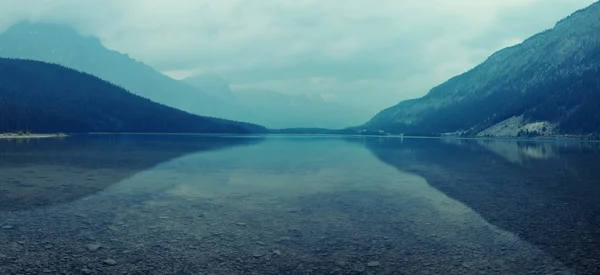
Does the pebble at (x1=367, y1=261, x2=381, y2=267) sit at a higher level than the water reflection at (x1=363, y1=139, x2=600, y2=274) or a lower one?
lower

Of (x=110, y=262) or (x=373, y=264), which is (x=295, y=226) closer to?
(x=373, y=264)

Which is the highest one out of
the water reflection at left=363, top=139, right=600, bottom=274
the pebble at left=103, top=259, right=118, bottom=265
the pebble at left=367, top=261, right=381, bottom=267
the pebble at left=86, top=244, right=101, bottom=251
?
the water reflection at left=363, top=139, right=600, bottom=274

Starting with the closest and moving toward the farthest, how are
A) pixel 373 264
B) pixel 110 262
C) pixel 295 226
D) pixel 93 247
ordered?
pixel 110 262 < pixel 373 264 < pixel 93 247 < pixel 295 226

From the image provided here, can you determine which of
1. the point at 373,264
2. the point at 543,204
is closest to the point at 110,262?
the point at 373,264

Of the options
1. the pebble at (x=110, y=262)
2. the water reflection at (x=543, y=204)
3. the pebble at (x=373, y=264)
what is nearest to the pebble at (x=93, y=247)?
the pebble at (x=110, y=262)

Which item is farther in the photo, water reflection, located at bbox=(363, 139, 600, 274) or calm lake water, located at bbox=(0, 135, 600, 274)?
water reflection, located at bbox=(363, 139, 600, 274)

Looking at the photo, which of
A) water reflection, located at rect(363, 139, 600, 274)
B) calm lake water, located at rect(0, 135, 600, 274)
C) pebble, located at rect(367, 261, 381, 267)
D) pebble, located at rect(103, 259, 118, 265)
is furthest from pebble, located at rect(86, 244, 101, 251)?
water reflection, located at rect(363, 139, 600, 274)

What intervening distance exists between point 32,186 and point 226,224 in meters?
31.7

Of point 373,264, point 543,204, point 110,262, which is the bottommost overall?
point 373,264

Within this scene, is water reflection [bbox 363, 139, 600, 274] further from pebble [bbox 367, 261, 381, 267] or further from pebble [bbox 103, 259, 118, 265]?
pebble [bbox 103, 259, 118, 265]

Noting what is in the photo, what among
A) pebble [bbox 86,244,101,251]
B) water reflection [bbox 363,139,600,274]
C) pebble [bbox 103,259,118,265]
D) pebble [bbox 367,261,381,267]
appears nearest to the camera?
pebble [bbox 103,259,118,265]

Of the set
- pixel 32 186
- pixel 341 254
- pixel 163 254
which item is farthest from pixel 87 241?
pixel 32 186

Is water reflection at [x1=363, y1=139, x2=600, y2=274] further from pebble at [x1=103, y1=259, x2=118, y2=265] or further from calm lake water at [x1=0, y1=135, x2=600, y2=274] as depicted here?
pebble at [x1=103, y1=259, x2=118, y2=265]

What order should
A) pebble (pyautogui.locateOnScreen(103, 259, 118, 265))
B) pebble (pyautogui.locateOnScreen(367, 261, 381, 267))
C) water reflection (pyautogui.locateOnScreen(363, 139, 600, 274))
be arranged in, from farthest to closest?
1. water reflection (pyautogui.locateOnScreen(363, 139, 600, 274))
2. pebble (pyautogui.locateOnScreen(367, 261, 381, 267))
3. pebble (pyautogui.locateOnScreen(103, 259, 118, 265))
